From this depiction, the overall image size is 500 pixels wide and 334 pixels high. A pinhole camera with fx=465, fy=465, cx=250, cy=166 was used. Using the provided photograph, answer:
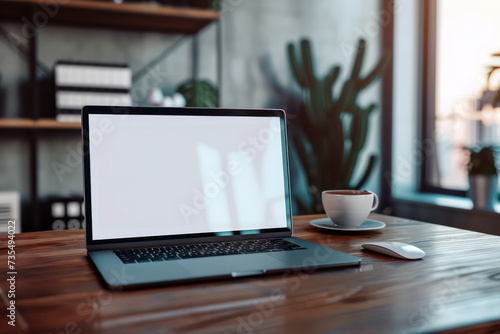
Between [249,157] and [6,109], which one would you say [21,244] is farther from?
[6,109]

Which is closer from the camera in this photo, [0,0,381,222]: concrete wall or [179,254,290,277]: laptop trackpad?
[179,254,290,277]: laptop trackpad

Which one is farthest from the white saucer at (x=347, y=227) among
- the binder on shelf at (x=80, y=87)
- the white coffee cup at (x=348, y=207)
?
the binder on shelf at (x=80, y=87)

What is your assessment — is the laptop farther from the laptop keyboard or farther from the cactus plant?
the cactus plant

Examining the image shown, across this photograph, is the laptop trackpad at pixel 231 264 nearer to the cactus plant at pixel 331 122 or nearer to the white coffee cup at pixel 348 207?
the white coffee cup at pixel 348 207

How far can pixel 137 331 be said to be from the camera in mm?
466

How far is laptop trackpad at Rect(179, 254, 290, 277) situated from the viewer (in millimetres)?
655

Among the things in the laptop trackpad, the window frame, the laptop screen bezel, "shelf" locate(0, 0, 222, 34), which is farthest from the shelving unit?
the laptop trackpad

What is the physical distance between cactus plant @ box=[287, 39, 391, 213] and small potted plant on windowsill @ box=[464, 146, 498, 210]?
0.54 meters

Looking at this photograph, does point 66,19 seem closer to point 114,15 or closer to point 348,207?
point 114,15

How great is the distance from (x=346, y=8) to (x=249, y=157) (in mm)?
2355

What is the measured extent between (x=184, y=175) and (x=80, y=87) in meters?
1.37

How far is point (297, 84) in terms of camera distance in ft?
9.26

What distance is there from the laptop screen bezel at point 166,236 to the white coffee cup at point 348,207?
0.40 ft

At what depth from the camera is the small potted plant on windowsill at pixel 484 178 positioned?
88.2 inches
